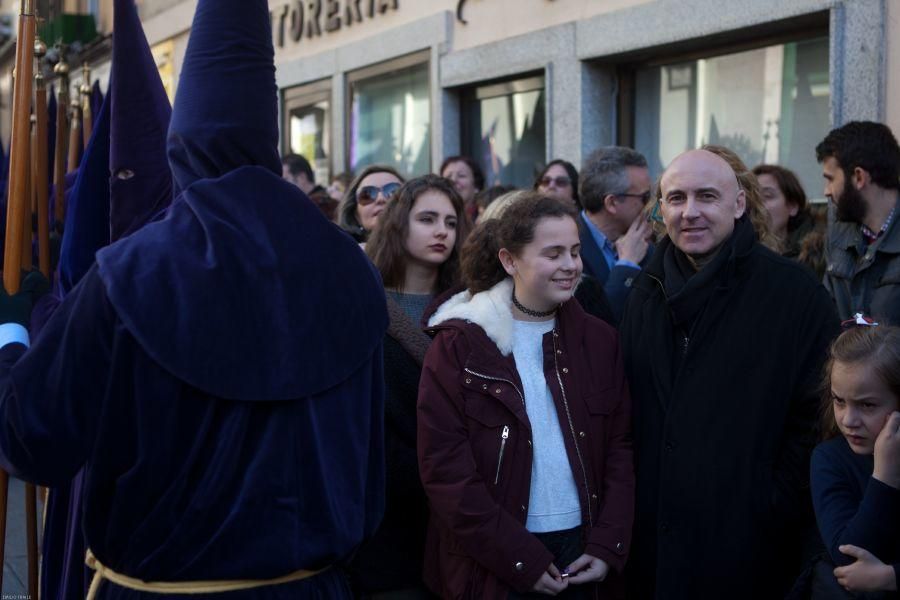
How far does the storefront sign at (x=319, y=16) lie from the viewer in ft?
33.9

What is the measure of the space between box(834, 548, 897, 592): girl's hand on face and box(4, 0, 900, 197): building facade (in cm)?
349

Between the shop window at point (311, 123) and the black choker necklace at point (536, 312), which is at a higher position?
Result: the shop window at point (311, 123)

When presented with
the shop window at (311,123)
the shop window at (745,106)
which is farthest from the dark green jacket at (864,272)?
the shop window at (311,123)

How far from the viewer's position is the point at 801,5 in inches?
239

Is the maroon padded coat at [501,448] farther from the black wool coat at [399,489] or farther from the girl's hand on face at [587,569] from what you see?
the black wool coat at [399,489]

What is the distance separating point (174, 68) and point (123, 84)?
11652 mm

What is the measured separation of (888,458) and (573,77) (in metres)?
5.54

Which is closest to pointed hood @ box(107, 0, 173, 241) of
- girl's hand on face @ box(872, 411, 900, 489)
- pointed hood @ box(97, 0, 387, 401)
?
pointed hood @ box(97, 0, 387, 401)

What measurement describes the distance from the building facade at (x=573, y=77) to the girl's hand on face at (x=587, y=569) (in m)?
3.57

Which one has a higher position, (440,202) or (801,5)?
(801,5)

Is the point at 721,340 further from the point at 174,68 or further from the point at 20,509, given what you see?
the point at 174,68

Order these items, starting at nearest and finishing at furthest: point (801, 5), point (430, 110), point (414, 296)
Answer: point (414, 296)
point (801, 5)
point (430, 110)

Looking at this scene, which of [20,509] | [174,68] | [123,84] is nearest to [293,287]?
[123,84]

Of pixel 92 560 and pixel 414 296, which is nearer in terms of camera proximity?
pixel 92 560
